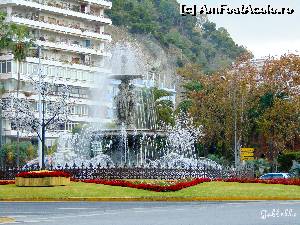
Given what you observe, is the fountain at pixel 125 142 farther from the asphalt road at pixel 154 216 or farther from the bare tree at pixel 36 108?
the asphalt road at pixel 154 216

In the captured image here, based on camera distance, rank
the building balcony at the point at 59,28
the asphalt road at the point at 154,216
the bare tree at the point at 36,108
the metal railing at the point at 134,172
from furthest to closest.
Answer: the building balcony at the point at 59,28
the bare tree at the point at 36,108
the metal railing at the point at 134,172
the asphalt road at the point at 154,216

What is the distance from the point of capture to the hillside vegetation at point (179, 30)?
125750 millimetres

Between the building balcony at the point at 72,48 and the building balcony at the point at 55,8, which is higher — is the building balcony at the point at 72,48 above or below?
below

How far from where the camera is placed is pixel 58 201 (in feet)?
120

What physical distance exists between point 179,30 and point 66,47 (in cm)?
5806

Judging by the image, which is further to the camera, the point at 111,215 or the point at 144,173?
the point at 144,173

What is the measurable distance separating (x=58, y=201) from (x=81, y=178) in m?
9.44

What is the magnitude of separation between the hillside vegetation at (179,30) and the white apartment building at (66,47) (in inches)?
922

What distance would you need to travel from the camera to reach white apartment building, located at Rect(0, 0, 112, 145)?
8688cm

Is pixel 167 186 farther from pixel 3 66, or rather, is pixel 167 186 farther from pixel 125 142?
pixel 3 66

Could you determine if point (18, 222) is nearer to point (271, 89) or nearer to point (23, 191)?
point (23, 191)

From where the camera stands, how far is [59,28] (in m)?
92.8

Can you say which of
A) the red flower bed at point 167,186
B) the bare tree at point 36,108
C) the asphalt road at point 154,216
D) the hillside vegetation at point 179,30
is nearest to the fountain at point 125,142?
the bare tree at point 36,108

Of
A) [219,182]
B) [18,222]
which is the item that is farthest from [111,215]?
[219,182]
